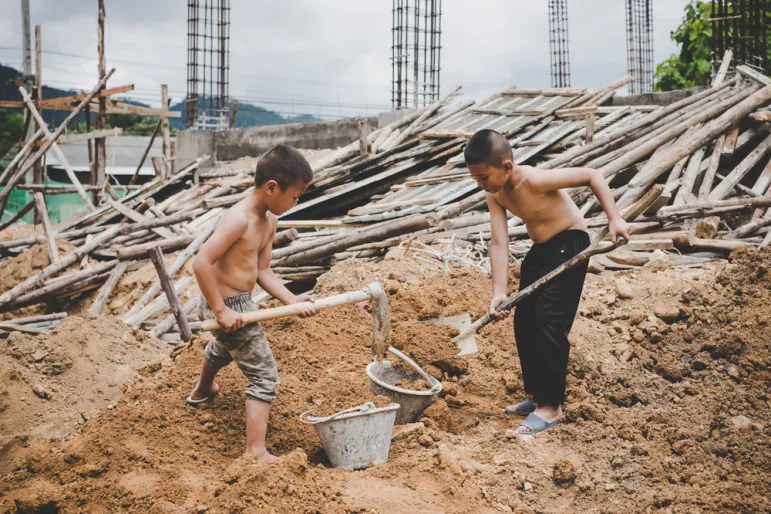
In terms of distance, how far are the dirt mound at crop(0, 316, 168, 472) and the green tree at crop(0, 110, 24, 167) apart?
27.2 meters

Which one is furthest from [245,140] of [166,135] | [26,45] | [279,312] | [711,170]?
[279,312]

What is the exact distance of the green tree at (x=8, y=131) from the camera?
29.3 metres

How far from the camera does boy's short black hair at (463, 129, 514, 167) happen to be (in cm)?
391

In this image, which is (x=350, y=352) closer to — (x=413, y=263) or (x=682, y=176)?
(x=413, y=263)

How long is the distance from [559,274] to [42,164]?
1396cm

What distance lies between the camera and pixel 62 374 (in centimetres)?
533

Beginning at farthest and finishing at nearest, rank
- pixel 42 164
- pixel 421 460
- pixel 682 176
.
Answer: pixel 42 164, pixel 682 176, pixel 421 460

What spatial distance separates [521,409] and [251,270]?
6.17 feet

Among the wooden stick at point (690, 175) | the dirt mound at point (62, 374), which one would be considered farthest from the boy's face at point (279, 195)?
the wooden stick at point (690, 175)

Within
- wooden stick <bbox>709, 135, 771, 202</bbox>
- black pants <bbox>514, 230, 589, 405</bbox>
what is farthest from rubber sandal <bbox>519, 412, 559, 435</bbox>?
wooden stick <bbox>709, 135, 771, 202</bbox>

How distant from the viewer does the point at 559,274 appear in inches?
160

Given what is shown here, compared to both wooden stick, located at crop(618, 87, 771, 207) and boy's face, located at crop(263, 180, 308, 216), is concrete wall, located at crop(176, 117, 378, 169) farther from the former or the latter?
boy's face, located at crop(263, 180, 308, 216)

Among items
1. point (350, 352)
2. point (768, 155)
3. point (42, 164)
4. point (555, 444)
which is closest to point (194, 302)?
point (350, 352)

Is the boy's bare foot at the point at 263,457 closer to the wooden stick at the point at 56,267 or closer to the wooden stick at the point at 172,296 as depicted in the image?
the wooden stick at the point at 172,296
